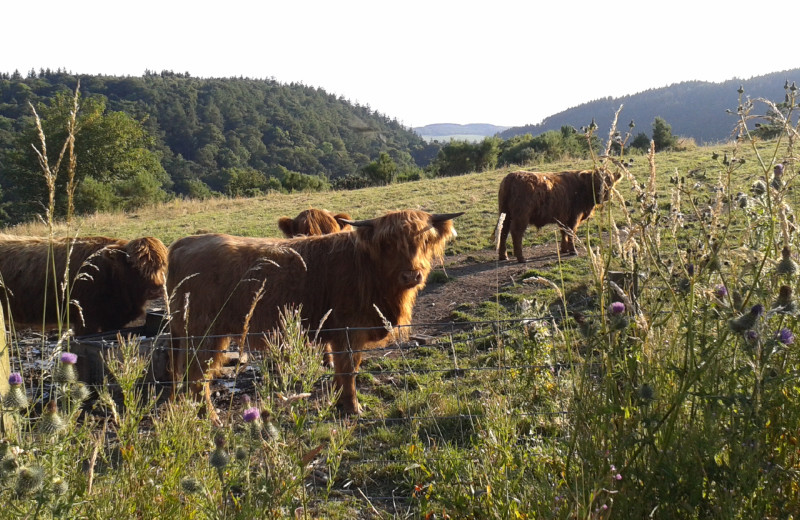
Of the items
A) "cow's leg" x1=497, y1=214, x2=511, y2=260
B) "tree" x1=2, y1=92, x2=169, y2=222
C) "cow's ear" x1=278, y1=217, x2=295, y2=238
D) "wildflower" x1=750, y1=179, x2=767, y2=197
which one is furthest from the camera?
"tree" x1=2, y1=92, x2=169, y2=222

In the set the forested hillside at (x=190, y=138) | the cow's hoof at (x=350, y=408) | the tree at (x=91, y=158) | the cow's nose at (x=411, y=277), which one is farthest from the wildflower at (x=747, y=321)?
the tree at (x=91, y=158)

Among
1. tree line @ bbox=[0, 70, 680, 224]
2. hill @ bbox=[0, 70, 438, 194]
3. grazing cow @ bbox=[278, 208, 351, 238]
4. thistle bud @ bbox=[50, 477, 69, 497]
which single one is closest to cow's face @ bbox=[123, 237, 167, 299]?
grazing cow @ bbox=[278, 208, 351, 238]

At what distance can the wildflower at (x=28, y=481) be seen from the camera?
1604 mm

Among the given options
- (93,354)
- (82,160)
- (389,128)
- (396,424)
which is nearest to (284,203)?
(93,354)

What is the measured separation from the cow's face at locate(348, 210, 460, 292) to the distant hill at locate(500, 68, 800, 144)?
117684 mm

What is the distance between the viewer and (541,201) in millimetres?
11578

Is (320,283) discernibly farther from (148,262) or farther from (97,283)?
(97,283)

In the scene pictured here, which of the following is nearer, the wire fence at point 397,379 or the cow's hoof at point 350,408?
the wire fence at point 397,379

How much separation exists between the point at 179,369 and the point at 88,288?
211 centimetres

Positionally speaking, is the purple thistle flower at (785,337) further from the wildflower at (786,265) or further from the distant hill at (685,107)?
the distant hill at (685,107)

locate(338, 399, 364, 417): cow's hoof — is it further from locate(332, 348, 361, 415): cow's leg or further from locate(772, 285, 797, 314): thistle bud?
locate(772, 285, 797, 314): thistle bud

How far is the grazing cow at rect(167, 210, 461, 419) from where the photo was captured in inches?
208

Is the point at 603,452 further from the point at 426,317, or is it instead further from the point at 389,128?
the point at 389,128

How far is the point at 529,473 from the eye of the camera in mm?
2477
